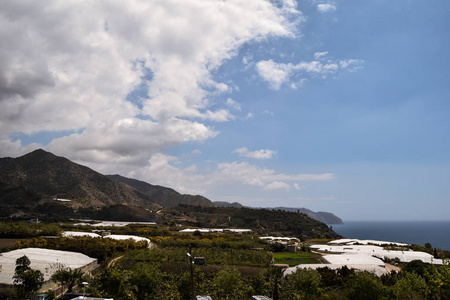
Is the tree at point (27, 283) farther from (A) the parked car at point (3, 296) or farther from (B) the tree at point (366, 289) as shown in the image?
(B) the tree at point (366, 289)

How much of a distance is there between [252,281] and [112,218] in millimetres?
110043

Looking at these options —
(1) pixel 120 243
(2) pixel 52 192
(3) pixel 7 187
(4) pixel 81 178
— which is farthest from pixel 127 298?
(4) pixel 81 178

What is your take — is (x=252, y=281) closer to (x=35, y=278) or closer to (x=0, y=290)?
(x=35, y=278)

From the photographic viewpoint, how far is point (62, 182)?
17188 cm

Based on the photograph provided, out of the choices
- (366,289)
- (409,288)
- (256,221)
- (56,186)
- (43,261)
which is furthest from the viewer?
(56,186)

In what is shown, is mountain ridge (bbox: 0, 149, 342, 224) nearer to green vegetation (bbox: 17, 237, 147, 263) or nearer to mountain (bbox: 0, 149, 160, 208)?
mountain (bbox: 0, 149, 160, 208)

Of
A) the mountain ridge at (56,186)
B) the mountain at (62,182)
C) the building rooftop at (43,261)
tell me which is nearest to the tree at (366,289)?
the building rooftop at (43,261)

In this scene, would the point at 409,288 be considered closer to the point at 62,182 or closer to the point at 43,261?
the point at 43,261

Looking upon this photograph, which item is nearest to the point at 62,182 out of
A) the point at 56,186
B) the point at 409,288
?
the point at 56,186

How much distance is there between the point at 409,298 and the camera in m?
21.8

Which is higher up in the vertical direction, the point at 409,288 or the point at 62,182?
the point at 62,182

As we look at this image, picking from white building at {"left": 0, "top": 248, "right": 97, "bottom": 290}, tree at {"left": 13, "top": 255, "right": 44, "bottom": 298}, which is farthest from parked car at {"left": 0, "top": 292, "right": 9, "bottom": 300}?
white building at {"left": 0, "top": 248, "right": 97, "bottom": 290}

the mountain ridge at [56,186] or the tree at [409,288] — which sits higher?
the mountain ridge at [56,186]

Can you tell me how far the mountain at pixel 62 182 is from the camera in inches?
6083
